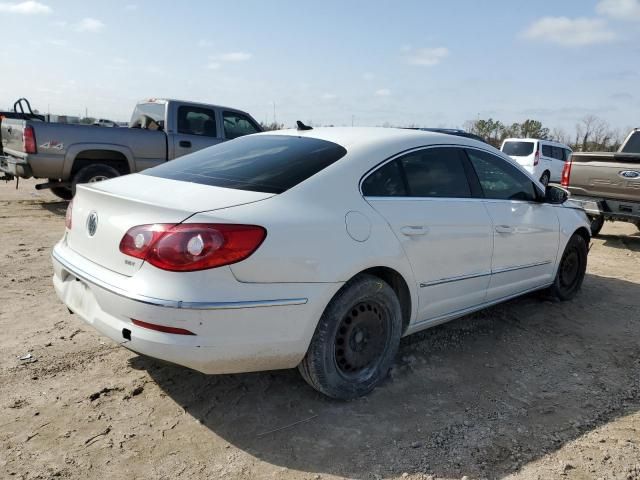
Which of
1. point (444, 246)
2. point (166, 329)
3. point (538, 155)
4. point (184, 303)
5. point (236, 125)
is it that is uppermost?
point (236, 125)

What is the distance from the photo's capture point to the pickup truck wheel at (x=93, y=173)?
27.3 ft

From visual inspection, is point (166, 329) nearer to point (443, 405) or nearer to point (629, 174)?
point (443, 405)

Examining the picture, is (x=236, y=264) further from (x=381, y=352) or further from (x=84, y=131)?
(x=84, y=131)

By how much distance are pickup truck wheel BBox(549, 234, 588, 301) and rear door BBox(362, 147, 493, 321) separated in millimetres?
1601

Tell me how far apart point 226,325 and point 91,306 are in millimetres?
832

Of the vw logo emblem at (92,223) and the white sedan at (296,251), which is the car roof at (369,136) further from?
the vw logo emblem at (92,223)

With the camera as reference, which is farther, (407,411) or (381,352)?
(381,352)

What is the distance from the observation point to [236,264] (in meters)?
2.48

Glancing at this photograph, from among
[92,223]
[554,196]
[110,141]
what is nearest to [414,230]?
[92,223]

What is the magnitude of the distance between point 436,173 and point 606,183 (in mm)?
5768

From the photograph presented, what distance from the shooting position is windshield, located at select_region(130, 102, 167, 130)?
9492 millimetres

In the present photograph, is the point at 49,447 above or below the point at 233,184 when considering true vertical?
below

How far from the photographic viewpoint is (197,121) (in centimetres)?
959

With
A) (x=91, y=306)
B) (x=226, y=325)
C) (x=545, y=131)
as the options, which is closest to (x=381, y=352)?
(x=226, y=325)
